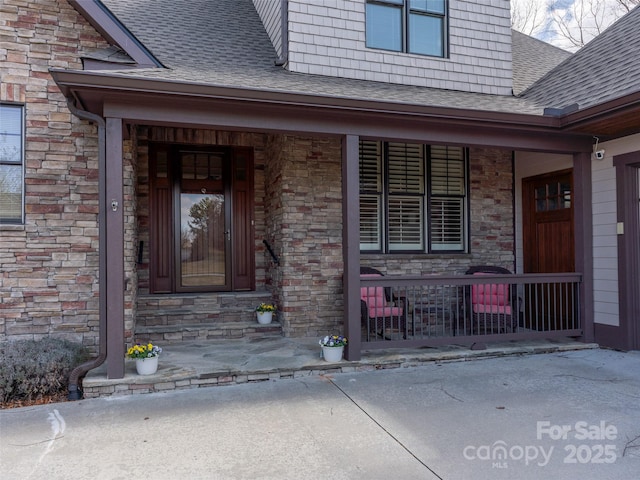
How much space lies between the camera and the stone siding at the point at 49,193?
467 centimetres

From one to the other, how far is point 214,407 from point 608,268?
16.2ft

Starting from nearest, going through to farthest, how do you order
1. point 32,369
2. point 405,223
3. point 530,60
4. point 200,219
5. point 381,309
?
1. point 32,369
2. point 381,309
3. point 200,219
4. point 405,223
5. point 530,60

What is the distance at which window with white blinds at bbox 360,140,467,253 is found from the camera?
645cm

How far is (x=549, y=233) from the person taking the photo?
6645 mm

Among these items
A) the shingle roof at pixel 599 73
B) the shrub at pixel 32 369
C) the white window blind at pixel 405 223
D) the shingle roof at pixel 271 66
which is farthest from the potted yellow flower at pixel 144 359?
the shingle roof at pixel 599 73

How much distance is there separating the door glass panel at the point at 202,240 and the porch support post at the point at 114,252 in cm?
226

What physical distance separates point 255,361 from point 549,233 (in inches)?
189

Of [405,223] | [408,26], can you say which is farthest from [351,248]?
[408,26]

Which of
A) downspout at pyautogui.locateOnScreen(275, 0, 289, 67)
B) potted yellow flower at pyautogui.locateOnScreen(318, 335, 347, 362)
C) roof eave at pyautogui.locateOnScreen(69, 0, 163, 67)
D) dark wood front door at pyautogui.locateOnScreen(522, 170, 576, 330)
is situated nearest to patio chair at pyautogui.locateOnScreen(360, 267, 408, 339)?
A: potted yellow flower at pyautogui.locateOnScreen(318, 335, 347, 362)

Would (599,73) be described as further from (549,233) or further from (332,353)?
(332,353)

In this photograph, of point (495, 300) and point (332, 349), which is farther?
point (495, 300)

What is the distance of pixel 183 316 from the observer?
577 cm

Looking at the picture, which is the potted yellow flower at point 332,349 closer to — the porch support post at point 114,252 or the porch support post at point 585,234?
the porch support post at point 114,252

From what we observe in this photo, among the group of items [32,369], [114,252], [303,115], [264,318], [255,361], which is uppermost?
[303,115]
